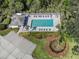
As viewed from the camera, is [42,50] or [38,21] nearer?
[42,50]

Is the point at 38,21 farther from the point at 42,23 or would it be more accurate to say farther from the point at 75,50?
the point at 75,50

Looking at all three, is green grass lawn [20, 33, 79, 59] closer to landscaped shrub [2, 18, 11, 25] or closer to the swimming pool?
the swimming pool

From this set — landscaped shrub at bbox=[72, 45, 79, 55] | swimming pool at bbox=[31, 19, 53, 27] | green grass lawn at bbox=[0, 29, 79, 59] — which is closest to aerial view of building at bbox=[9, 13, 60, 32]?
swimming pool at bbox=[31, 19, 53, 27]

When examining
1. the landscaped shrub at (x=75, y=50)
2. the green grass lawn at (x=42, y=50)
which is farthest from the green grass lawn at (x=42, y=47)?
the landscaped shrub at (x=75, y=50)

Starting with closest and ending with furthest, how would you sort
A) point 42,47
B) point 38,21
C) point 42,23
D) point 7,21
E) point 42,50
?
point 42,50
point 42,47
point 42,23
point 38,21
point 7,21

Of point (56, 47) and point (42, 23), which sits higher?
point (42, 23)

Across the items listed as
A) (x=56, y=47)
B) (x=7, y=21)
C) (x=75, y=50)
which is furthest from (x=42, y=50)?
(x=7, y=21)

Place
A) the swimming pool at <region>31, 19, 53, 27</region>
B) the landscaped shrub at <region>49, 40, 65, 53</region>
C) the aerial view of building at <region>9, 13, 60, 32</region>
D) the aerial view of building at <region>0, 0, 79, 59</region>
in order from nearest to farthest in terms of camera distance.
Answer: the aerial view of building at <region>0, 0, 79, 59</region> → the landscaped shrub at <region>49, 40, 65, 53</region> → the aerial view of building at <region>9, 13, 60, 32</region> → the swimming pool at <region>31, 19, 53, 27</region>

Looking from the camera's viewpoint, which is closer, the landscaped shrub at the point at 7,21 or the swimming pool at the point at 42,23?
the swimming pool at the point at 42,23

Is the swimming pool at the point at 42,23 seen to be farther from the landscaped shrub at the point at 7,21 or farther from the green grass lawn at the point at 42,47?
the landscaped shrub at the point at 7,21

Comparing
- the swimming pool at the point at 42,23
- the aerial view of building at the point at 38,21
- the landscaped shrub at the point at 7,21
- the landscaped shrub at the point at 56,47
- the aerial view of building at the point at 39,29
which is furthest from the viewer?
the landscaped shrub at the point at 7,21

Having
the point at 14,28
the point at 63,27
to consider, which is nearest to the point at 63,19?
the point at 63,27

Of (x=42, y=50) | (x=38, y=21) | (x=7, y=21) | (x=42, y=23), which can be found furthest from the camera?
(x=7, y=21)
